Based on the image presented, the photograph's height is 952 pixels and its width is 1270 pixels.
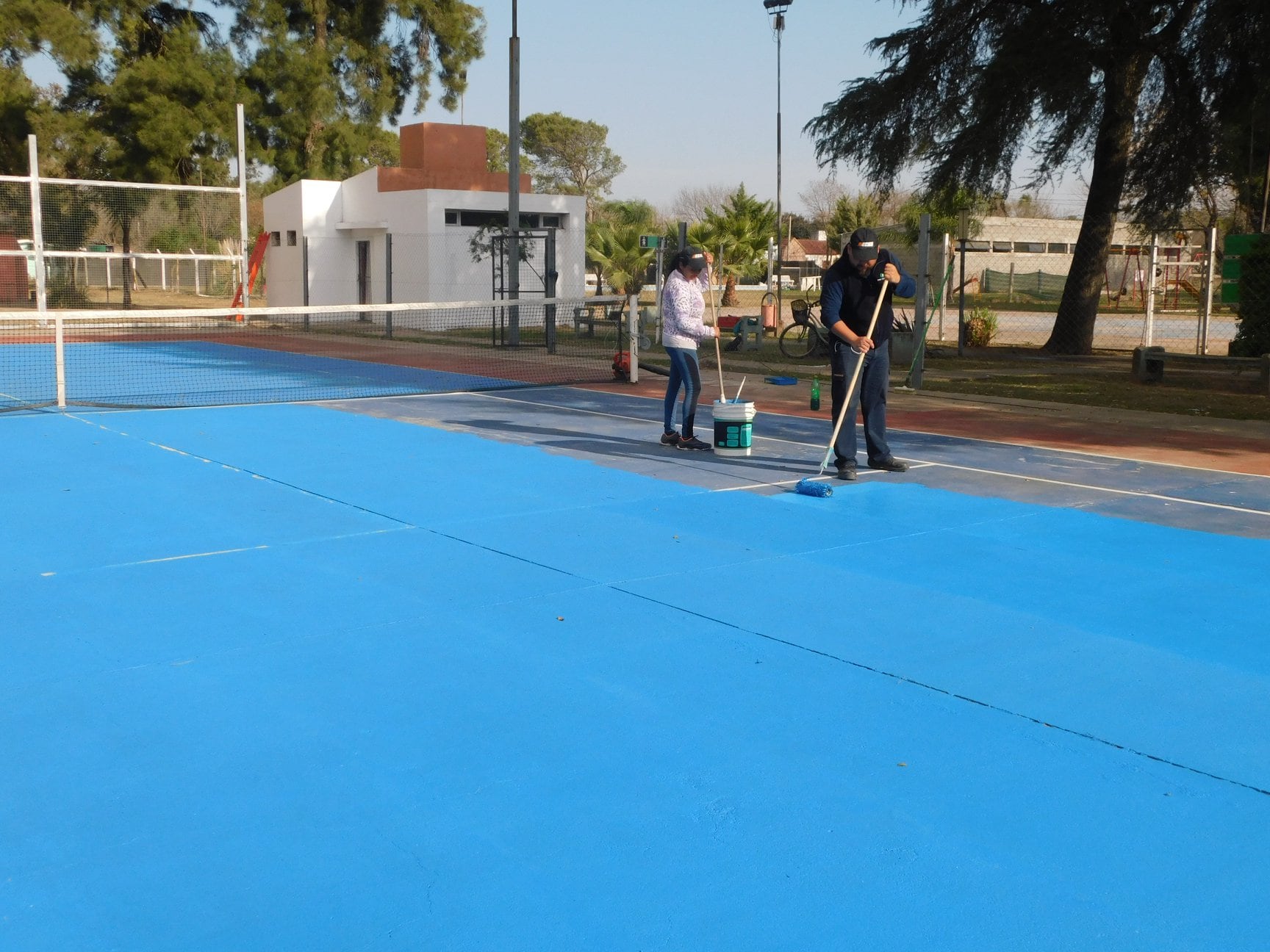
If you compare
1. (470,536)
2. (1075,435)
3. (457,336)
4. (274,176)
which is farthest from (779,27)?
(470,536)

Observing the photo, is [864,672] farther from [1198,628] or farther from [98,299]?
[98,299]

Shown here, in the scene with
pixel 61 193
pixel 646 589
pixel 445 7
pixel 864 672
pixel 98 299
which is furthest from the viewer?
pixel 445 7

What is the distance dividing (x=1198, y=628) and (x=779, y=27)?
150 feet

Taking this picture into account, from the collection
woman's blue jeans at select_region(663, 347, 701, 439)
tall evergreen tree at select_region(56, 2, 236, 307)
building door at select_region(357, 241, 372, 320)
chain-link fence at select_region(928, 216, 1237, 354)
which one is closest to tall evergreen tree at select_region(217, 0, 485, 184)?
tall evergreen tree at select_region(56, 2, 236, 307)

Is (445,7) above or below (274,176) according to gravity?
above

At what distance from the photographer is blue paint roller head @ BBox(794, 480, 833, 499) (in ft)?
32.1

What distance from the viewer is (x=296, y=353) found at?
82.7ft

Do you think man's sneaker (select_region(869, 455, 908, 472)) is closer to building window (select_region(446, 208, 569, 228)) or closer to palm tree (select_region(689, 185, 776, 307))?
building window (select_region(446, 208, 569, 228))

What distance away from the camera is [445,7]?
173 feet

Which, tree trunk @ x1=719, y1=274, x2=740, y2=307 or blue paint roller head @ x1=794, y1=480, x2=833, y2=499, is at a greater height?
tree trunk @ x1=719, y1=274, x2=740, y2=307

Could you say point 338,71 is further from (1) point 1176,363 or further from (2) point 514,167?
(1) point 1176,363

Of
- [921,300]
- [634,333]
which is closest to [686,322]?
[921,300]

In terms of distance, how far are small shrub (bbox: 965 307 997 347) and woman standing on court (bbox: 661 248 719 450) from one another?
15.6 meters

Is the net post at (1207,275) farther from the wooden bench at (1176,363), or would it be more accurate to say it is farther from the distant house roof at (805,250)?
the distant house roof at (805,250)
